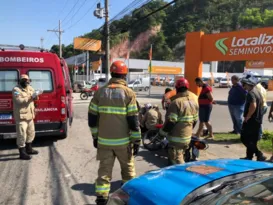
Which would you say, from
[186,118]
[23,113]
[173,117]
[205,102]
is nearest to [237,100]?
[205,102]

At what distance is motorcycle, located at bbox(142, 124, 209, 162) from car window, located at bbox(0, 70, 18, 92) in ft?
11.0

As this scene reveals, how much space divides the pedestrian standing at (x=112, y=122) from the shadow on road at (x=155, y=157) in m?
2.11

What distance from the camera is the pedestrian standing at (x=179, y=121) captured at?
446 centimetres

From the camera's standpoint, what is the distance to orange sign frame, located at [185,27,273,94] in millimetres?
17625

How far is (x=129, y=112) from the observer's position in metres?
3.68

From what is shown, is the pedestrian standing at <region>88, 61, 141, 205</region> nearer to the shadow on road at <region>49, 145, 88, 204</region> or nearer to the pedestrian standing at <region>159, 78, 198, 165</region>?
the shadow on road at <region>49, 145, 88, 204</region>

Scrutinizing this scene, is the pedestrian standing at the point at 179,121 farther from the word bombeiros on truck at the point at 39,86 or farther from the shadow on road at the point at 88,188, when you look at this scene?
the word bombeiros on truck at the point at 39,86

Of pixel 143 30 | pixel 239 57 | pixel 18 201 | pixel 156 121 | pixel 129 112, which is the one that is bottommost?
pixel 18 201

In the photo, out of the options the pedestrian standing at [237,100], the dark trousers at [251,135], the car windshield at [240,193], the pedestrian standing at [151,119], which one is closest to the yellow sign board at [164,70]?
the pedestrian standing at [237,100]

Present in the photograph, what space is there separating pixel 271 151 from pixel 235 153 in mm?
845

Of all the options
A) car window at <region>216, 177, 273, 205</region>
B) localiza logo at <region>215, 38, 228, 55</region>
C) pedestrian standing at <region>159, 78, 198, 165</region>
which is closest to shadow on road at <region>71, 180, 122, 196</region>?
pedestrian standing at <region>159, 78, 198, 165</region>

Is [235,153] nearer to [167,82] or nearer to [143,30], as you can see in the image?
[167,82]

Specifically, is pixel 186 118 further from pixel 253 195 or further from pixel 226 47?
pixel 226 47

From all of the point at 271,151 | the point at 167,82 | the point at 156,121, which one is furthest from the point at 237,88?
the point at 167,82
